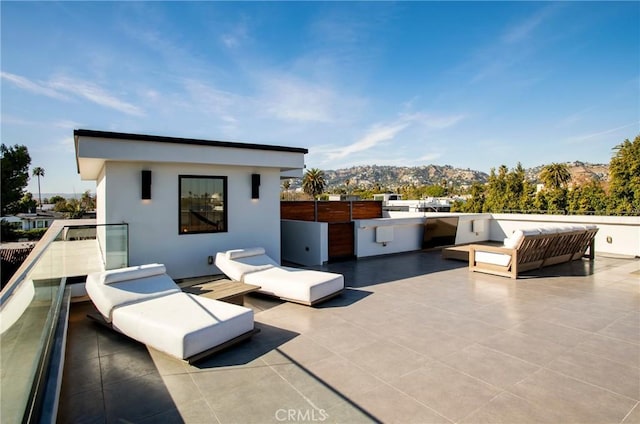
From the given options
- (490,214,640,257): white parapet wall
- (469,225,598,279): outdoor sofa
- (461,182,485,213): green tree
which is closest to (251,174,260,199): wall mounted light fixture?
(469,225,598,279): outdoor sofa

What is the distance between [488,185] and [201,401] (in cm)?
3897

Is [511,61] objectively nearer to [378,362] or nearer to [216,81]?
[216,81]

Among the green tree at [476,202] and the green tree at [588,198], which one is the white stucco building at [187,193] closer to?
the green tree at [476,202]

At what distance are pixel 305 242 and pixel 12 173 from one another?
30517mm

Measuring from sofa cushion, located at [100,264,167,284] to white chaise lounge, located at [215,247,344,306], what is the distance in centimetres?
147

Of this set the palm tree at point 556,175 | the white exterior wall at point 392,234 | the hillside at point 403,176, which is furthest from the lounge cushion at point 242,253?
the hillside at point 403,176

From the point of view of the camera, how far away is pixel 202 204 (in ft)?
24.4

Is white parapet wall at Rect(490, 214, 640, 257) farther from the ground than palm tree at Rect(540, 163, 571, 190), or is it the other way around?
palm tree at Rect(540, 163, 571, 190)

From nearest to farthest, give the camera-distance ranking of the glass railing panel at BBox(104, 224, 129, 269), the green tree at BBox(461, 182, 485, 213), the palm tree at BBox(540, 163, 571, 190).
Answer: the glass railing panel at BBox(104, 224, 129, 269) < the green tree at BBox(461, 182, 485, 213) < the palm tree at BBox(540, 163, 571, 190)

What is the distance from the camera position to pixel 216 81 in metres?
11.7

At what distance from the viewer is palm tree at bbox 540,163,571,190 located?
44.4m

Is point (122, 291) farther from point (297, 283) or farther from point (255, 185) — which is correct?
point (255, 185)

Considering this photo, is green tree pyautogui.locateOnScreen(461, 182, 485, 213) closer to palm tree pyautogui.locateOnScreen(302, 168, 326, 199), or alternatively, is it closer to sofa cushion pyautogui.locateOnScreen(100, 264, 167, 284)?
palm tree pyautogui.locateOnScreen(302, 168, 326, 199)

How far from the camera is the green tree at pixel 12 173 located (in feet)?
86.7
